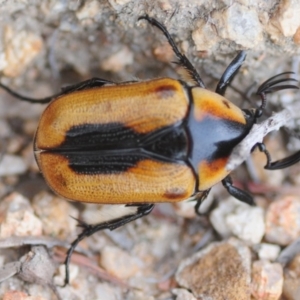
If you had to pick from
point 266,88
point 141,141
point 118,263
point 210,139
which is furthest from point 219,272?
point 266,88

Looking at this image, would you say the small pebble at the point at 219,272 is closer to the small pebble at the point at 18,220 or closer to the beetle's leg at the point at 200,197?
the beetle's leg at the point at 200,197

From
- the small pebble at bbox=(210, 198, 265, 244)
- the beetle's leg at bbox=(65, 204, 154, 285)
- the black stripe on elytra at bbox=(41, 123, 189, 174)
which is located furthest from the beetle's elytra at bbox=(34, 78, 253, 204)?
the small pebble at bbox=(210, 198, 265, 244)

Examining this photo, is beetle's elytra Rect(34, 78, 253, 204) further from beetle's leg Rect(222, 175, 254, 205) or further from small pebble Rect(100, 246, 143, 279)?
small pebble Rect(100, 246, 143, 279)

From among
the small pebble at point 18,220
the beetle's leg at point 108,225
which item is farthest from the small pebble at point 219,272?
the small pebble at point 18,220

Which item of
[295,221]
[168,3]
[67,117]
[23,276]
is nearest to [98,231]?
[23,276]

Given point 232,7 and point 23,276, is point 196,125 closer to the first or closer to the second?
point 232,7

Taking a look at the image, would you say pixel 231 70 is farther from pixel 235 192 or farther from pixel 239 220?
pixel 239 220
